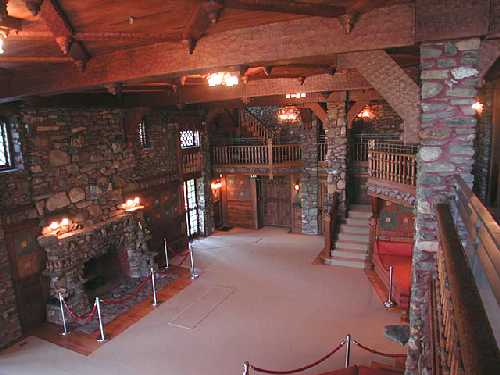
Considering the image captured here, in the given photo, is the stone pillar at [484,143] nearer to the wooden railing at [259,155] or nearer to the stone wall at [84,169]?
the wooden railing at [259,155]

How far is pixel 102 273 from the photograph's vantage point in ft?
35.8

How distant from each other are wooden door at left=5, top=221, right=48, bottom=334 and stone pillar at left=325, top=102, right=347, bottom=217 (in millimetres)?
8774

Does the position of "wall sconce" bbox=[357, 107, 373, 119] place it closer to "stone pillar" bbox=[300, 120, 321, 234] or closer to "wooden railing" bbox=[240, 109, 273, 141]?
"stone pillar" bbox=[300, 120, 321, 234]

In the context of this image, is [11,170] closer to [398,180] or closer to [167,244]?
[167,244]

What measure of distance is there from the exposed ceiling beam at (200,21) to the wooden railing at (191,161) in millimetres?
9294

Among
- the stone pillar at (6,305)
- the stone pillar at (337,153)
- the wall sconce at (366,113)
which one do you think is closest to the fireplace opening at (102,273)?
the stone pillar at (6,305)

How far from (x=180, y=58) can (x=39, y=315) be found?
7.39 m

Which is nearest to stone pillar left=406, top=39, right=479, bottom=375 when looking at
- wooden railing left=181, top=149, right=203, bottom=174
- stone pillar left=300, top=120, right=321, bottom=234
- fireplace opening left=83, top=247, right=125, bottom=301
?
fireplace opening left=83, top=247, right=125, bottom=301

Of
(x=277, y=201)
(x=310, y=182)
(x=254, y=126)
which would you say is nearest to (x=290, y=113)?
(x=254, y=126)

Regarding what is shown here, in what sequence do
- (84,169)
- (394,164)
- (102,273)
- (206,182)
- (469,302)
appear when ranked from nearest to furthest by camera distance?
(469,302)
(394,164)
(84,169)
(102,273)
(206,182)

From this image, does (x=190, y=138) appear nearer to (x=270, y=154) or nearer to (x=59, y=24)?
(x=270, y=154)

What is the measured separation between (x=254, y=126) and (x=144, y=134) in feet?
17.5

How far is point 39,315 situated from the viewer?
28.9ft

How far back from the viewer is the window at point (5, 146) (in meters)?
8.21
